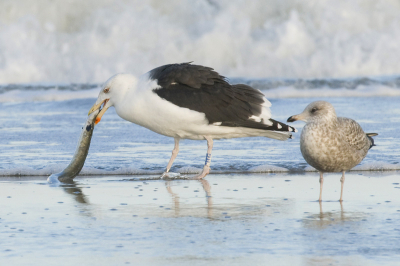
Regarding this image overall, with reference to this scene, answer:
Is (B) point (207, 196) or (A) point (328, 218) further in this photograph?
(B) point (207, 196)

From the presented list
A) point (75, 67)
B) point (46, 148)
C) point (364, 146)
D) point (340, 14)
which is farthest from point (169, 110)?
point (340, 14)

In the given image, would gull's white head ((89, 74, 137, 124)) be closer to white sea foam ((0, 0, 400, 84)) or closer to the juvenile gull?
the juvenile gull

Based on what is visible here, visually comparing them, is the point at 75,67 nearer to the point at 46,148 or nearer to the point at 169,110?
the point at 46,148

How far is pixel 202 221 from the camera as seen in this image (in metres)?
4.71

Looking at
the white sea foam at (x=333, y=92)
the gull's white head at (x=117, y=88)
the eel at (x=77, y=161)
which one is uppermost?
the white sea foam at (x=333, y=92)

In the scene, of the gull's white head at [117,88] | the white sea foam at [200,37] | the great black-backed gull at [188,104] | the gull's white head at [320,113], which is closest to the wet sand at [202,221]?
the great black-backed gull at [188,104]

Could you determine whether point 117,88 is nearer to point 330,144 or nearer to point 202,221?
point 330,144

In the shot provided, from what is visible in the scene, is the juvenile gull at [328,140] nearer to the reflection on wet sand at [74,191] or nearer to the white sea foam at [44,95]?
the reflection on wet sand at [74,191]

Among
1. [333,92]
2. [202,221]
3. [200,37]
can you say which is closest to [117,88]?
[202,221]

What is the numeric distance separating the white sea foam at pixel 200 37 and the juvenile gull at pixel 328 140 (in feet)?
40.7

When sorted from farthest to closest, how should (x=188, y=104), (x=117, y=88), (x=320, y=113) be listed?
(x=117, y=88) < (x=188, y=104) < (x=320, y=113)

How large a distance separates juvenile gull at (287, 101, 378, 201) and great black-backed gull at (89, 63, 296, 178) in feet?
4.27

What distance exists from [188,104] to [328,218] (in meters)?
2.39

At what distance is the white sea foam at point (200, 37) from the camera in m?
18.7
